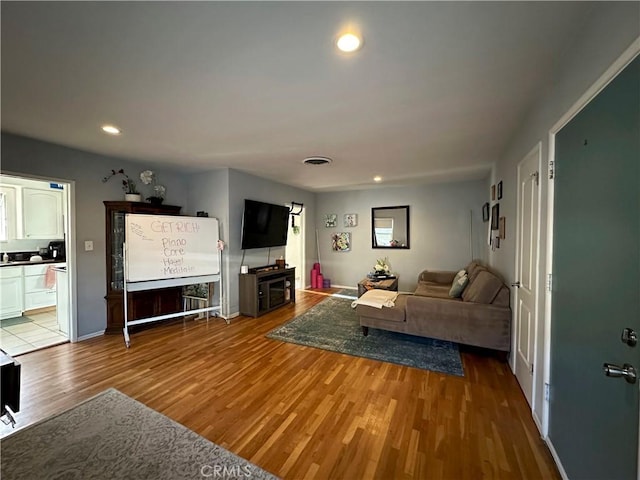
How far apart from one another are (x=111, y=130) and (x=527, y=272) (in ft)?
13.6

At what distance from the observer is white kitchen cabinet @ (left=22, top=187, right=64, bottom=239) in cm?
436

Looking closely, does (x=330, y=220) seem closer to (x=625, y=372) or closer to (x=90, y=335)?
(x=90, y=335)

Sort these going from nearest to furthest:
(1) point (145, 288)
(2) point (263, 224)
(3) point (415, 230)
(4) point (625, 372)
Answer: (4) point (625, 372)
(1) point (145, 288)
(2) point (263, 224)
(3) point (415, 230)

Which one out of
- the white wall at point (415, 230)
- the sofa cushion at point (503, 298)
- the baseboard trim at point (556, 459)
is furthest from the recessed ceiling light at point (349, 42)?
the white wall at point (415, 230)

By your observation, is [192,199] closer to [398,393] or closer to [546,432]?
[398,393]

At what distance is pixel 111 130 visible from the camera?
265cm

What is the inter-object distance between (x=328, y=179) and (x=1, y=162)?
4.25 m

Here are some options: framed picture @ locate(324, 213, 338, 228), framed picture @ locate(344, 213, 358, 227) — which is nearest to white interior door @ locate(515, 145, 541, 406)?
framed picture @ locate(344, 213, 358, 227)

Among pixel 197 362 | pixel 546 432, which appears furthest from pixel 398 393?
pixel 197 362

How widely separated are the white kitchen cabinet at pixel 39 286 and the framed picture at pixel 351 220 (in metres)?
5.59

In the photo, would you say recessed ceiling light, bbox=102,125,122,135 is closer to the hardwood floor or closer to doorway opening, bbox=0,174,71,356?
doorway opening, bbox=0,174,71,356

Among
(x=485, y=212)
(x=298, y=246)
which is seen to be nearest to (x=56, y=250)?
(x=298, y=246)

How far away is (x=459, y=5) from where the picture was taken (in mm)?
1163

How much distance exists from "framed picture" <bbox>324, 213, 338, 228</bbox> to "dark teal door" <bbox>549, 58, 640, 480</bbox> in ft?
16.9
